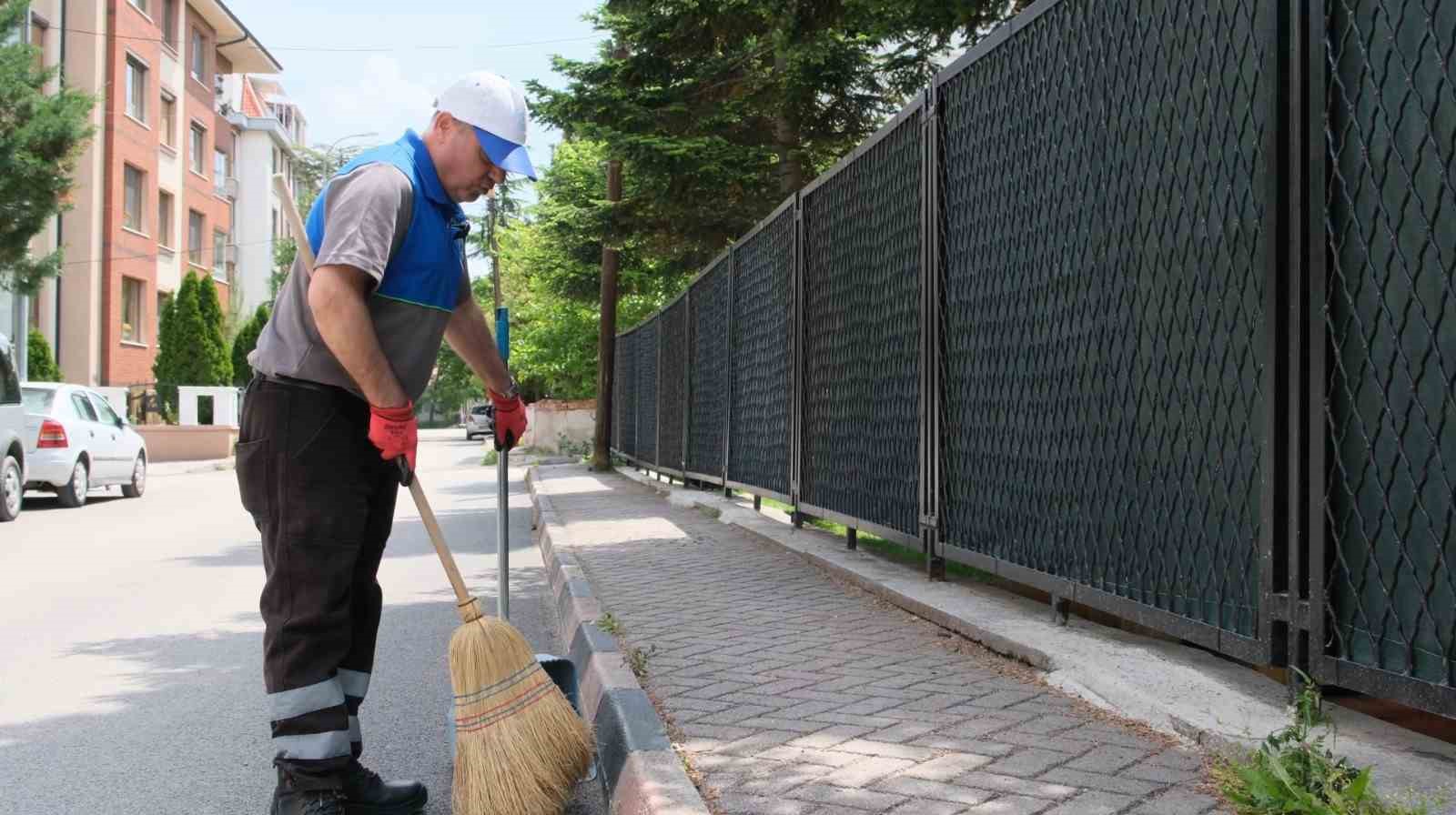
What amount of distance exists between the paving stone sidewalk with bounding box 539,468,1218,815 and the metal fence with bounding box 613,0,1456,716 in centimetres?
56

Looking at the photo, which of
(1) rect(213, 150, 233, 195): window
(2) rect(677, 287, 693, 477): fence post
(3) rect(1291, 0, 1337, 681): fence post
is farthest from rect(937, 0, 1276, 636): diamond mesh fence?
(1) rect(213, 150, 233, 195): window

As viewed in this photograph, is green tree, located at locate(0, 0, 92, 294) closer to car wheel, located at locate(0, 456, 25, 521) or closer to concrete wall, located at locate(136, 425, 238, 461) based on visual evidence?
concrete wall, located at locate(136, 425, 238, 461)

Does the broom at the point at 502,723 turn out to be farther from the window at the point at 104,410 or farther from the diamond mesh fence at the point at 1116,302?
the window at the point at 104,410

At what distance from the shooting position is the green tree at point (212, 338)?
32.3 meters

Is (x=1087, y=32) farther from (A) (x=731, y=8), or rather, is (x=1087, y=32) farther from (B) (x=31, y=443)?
(B) (x=31, y=443)

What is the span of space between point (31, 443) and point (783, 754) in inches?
535

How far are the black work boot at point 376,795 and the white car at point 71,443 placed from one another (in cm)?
1284

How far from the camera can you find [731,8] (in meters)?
12.9

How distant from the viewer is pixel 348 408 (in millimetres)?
3451

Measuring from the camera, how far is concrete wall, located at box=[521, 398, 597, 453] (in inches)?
1201

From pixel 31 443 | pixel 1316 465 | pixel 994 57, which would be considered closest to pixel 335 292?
pixel 1316 465

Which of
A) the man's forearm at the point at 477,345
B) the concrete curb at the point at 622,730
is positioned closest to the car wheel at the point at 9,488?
the concrete curb at the point at 622,730

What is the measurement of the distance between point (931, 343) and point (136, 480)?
14505 millimetres

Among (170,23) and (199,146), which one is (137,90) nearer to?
(170,23)
